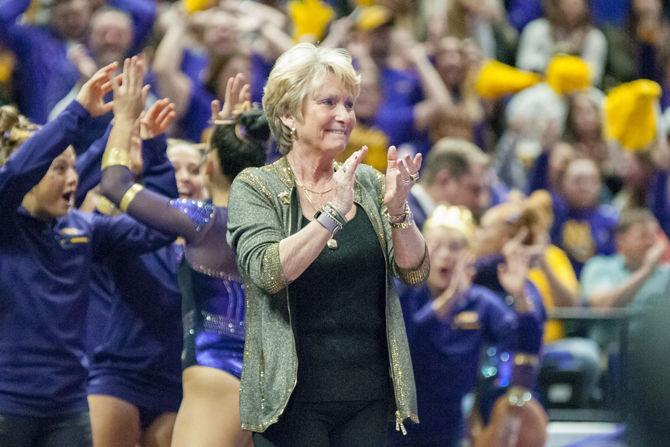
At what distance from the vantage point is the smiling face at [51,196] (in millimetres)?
4918

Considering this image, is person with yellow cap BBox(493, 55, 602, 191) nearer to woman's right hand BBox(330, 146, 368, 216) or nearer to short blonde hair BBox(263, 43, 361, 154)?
short blonde hair BBox(263, 43, 361, 154)

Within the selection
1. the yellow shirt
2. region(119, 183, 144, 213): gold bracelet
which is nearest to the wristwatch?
region(119, 183, 144, 213): gold bracelet

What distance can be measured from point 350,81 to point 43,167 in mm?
1178

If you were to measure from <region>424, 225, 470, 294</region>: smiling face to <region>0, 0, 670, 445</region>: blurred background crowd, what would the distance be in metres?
0.20

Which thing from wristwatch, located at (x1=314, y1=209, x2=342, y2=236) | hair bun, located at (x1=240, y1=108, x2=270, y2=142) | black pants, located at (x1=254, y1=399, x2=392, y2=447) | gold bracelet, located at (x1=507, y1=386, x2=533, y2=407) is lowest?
gold bracelet, located at (x1=507, y1=386, x2=533, y2=407)

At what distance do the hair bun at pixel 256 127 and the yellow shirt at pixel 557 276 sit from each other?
8.93 ft

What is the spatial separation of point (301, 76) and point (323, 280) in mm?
604

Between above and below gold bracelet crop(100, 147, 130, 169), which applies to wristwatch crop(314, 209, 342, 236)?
below

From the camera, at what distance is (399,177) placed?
3.99 m

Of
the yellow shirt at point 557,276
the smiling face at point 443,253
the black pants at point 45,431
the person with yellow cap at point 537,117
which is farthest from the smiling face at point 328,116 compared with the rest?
the person with yellow cap at point 537,117

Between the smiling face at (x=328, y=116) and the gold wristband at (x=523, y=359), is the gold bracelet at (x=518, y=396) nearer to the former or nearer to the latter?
the gold wristband at (x=523, y=359)

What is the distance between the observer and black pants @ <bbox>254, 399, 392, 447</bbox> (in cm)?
401

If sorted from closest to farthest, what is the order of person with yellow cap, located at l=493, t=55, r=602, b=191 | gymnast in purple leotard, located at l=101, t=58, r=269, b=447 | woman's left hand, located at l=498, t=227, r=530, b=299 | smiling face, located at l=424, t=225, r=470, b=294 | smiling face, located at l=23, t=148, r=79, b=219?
gymnast in purple leotard, located at l=101, t=58, r=269, b=447
smiling face, located at l=23, t=148, r=79, b=219
smiling face, located at l=424, t=225, r=470, b=294
woman's left hand, located at l=498, t=227, r=530, b=299
person with yellow cap, located at l=493, t=55, r=602, b=191

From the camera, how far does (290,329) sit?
399 centimetres
